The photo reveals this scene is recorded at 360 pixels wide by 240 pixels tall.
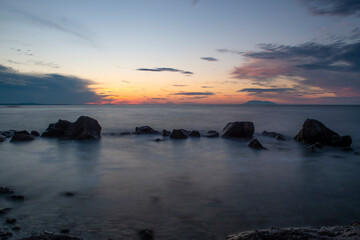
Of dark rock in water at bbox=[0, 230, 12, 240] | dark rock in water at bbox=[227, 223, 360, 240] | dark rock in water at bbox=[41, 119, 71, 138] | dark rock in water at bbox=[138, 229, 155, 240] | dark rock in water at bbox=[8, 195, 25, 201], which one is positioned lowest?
dark rock in water at bbox=[138, 229, 155, 240]

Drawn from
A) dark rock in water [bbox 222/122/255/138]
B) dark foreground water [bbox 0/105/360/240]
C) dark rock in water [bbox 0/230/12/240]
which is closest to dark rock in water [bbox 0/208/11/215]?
dark foreground water [bbox 0/105/360/240]

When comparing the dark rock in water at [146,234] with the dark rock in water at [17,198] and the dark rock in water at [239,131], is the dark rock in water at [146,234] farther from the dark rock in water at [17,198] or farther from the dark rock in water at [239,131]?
the dark rock in water at [239,131]

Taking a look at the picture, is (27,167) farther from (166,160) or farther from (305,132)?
(305,132)

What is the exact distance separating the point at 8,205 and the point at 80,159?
5.18m

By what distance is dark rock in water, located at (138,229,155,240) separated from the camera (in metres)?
4.08

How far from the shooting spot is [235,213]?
509 cm

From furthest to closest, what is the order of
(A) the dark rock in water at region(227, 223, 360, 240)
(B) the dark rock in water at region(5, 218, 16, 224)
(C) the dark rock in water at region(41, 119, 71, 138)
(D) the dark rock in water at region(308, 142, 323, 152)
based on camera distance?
(C) the dark rock in water at region(41, 119, 71, 138) → (D) the dark rock in water at region(308, 142, 323, 152) → (B) the dark rock in water at region(5, 218, 16, 224) → (A) the dark rock in water at region(227, 223, 360, 240)

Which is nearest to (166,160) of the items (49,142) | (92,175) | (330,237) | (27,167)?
(92,175)

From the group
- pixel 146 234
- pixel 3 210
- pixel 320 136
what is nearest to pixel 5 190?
pixel 3 210

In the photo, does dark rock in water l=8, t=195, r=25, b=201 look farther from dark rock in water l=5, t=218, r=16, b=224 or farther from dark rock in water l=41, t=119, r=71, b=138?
dark rock in water l=41, t=119, r=71, b=138

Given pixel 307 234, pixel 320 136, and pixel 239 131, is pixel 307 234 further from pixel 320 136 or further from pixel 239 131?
pixel 239 131

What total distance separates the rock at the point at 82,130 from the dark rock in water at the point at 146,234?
42.5 ft

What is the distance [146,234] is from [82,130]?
13.4 meters

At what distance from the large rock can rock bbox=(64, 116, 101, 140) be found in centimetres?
1423
